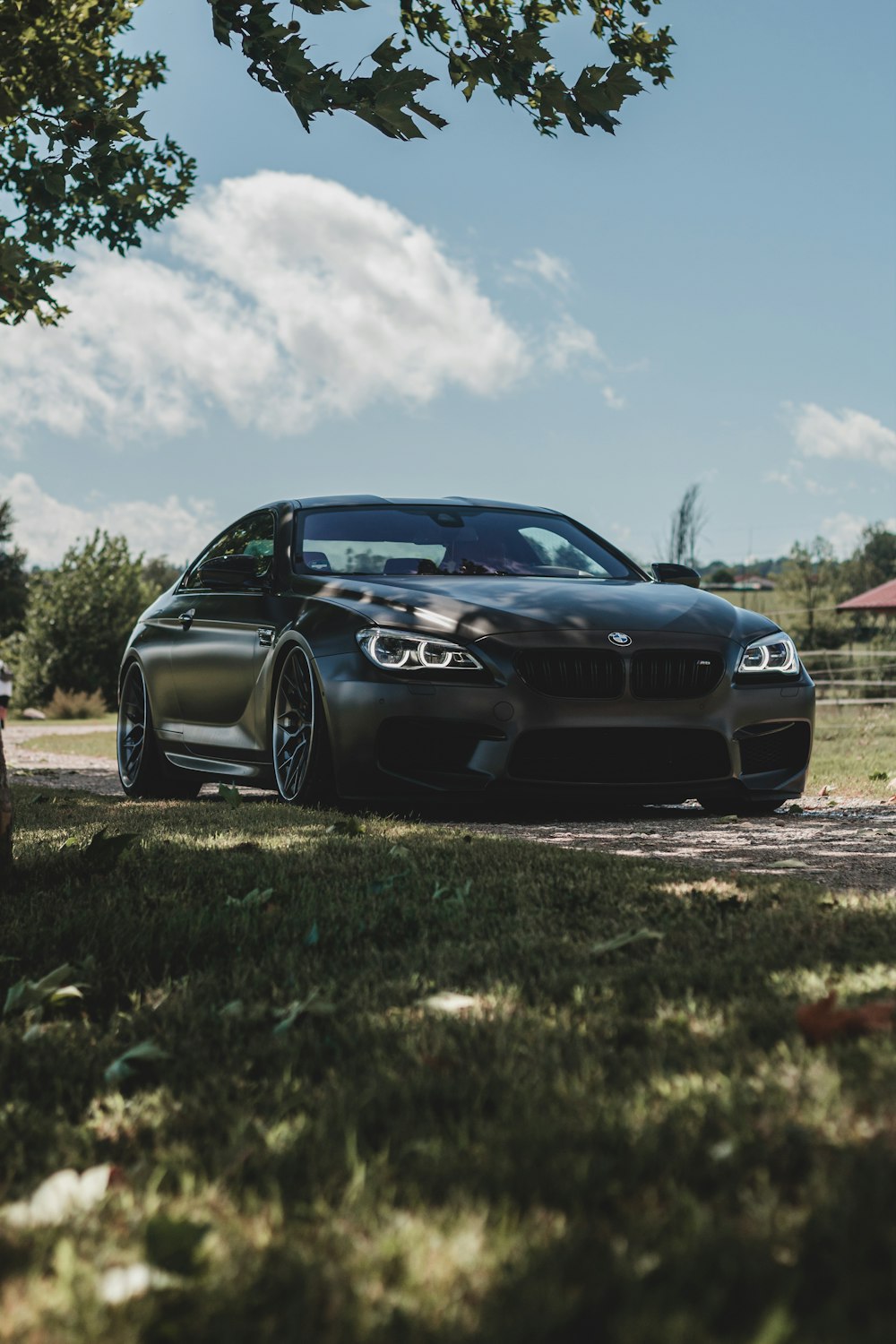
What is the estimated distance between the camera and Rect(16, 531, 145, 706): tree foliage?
34.5m

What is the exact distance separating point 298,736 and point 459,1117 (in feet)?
15.3

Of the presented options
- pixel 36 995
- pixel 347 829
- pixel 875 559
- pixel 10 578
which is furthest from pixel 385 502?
pixel 875 559

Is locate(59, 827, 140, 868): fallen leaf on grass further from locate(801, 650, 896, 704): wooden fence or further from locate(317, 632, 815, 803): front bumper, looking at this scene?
locate(801, 650, 896, 704): wooden fence

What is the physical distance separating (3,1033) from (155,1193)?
0.99m

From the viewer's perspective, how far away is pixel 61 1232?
5.80ft

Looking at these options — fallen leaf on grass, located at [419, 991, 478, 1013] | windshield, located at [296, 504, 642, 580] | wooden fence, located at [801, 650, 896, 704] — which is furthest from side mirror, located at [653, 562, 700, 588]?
wooden fence, located at [801, 650, 896, 704]

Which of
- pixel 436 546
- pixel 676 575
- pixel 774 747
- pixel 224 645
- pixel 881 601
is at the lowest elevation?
pixel 774 747

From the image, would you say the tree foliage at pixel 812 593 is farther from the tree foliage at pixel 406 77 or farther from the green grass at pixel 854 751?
the tree foliage at pixel 406 77

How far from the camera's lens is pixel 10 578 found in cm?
6294

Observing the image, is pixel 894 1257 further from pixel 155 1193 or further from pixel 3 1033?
pixel 3 1033

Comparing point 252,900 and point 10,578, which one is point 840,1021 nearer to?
point 252,900

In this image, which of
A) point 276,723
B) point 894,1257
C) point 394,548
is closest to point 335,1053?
point 894,1257

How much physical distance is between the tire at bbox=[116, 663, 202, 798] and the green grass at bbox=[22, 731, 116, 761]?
6420mm

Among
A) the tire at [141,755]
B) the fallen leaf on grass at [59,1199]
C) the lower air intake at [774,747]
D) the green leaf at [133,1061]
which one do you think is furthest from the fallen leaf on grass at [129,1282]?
the tire at [141,755]
